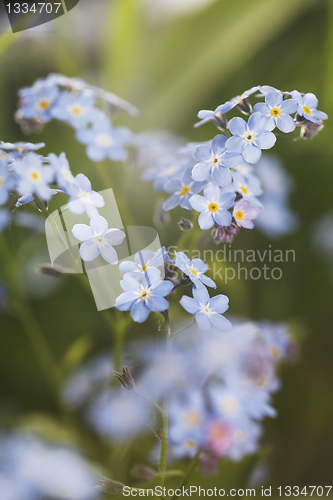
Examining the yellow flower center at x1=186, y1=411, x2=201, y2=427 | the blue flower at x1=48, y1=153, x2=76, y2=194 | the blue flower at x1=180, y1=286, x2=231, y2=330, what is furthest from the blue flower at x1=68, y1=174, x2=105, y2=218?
the yellow flower center at x1=186, y1=411, x2=201, y2=427

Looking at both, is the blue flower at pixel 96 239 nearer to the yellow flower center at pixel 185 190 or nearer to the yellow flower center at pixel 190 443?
the yellow flower center at pixel 185 190

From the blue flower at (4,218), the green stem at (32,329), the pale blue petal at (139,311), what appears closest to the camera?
the pale blue petal at (139,311)

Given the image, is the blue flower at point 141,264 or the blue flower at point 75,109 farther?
the blue flower at point 75,109

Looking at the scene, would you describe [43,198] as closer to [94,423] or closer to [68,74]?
[94,423]

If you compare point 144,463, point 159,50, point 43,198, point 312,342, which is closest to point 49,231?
point 43,198

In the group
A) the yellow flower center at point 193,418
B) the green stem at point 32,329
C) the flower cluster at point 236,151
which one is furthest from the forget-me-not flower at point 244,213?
the green stem at point 32,329

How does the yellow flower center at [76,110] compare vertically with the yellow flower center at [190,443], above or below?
above

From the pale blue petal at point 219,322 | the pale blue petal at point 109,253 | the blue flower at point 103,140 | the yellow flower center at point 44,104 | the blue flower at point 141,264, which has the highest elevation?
→ the yellow flower center at point 44,104
